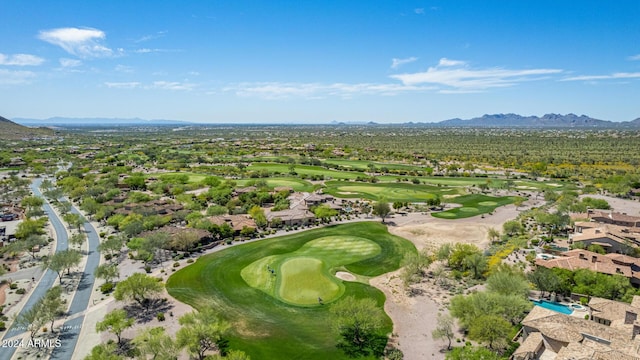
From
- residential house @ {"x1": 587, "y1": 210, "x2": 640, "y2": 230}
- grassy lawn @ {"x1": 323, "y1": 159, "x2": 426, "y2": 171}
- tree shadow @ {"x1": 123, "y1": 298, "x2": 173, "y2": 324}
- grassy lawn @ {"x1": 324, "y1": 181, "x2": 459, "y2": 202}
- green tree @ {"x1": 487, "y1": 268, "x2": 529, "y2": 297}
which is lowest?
tree shadow @ {"x1": 123, "y1": 298, "x2": 173, "y2": 324}

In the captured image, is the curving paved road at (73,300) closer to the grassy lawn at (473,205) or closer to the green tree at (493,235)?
the green tree at (493,235)

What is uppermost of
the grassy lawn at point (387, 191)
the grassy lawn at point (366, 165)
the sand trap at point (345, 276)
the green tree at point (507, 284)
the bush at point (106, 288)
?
the grassy lawn at point (366, 165)

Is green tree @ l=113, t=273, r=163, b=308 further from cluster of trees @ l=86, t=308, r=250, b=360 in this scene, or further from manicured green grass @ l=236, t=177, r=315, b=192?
manicured green grass @ l=236, t=177, r=315, b=192

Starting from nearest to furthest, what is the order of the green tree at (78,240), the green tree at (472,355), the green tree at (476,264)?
1. the green tree at (472,355)
2. the green tree at (476,264)
3. the green tree at (78,240)

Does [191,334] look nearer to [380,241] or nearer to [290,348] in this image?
[290,348]

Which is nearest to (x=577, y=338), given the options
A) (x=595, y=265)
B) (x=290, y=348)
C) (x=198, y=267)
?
(x=595, y=265)

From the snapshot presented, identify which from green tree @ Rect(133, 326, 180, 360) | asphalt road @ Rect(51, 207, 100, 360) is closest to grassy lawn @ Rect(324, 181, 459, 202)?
asphalt road @ Rect(51, 207, 100, 360)

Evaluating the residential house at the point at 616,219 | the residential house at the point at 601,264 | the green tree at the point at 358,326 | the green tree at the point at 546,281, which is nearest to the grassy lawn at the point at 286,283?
the green tree at the point at 358,326
